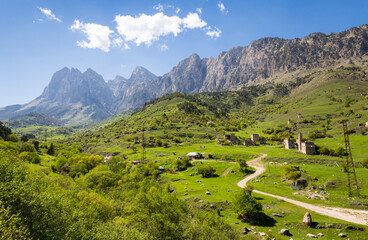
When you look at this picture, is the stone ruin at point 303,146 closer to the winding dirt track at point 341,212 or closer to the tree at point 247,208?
the winding dirt track at point 341,212

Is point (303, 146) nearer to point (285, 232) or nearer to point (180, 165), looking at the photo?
point (180, 165)

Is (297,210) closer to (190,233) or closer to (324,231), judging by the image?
(324,231)

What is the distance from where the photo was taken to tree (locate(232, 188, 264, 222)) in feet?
124

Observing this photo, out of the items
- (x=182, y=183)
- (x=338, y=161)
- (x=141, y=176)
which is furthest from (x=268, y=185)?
(x=141, y=176)

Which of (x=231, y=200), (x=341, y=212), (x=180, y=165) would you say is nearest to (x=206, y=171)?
(x=180, y=165)

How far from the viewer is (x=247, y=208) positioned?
3784 cm

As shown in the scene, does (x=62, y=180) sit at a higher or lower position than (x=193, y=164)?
higher

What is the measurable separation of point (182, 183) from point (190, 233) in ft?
129

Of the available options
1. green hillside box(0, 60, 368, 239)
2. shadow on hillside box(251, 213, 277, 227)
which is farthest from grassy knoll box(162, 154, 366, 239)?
green hillside box(0, 60, 368, 239)

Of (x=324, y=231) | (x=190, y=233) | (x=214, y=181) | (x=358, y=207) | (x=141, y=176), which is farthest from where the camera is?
(x=141, y=176)

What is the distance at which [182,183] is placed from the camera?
67562mm

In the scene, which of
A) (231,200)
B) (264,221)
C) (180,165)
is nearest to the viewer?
(264,221)

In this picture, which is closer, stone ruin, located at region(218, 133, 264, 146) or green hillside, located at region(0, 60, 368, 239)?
green hillside, located at region(0, 60, 368, 239)

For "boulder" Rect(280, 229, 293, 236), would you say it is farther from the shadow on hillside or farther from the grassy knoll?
the shadow on hillside
